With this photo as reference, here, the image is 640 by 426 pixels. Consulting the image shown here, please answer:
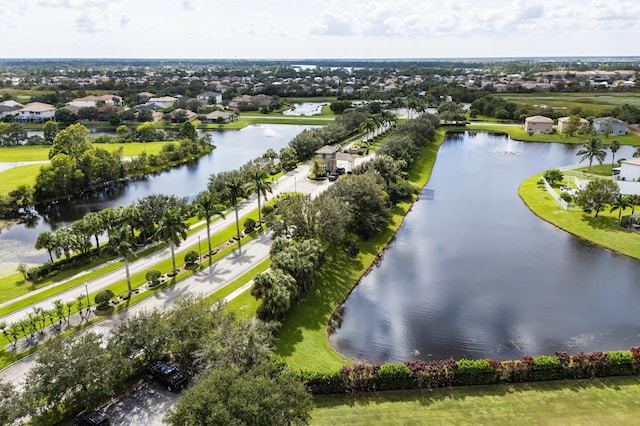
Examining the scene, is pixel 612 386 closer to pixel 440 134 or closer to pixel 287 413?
pixel 287 413

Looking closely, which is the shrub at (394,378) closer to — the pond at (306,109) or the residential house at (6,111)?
the pond at (306,109)

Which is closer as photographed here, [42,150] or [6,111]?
[42,150]

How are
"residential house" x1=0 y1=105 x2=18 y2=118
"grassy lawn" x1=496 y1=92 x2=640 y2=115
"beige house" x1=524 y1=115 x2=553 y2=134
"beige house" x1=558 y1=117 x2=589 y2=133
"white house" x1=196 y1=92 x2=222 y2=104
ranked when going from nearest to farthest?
"beige house" x1=558 y1=117 x2=589 y2=133
"beige house" x1=524 y1=115 x2=553 y2=134
"residential house" x1=0 y1=105 x2=18 y2=118
"grassy lawn" x1=496 y1=92 x2=640 y2=115
"white house" x1=196 y1=92 x2=222 y2=104

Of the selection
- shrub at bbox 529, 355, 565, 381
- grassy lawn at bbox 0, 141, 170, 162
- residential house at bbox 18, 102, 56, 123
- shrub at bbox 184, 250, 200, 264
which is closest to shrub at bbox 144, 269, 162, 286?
shrub at bbox 184, 250, 200, 264

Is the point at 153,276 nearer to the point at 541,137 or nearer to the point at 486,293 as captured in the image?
the point at 486,293

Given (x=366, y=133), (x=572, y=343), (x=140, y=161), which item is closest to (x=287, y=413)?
(x=572, y=343)

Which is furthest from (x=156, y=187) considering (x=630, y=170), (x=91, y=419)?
(x=630, y=170)

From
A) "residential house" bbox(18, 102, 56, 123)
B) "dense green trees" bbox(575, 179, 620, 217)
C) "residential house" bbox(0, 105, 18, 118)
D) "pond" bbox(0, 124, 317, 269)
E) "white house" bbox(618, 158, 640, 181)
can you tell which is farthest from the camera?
"residential house" bbox(0, 105, 18, 118)

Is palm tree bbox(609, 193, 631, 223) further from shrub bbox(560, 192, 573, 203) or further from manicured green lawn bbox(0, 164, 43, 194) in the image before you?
manicured green lawn bbox(0, 164, 43, 194)
